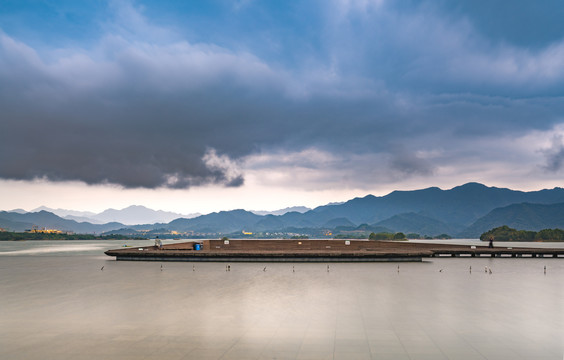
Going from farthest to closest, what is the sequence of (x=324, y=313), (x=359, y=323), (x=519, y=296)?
(x=519, y=296) → (x=324, y=313) → (x=359, y=323)

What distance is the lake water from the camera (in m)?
9.07

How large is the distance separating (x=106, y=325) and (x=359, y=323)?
7930 millimetres

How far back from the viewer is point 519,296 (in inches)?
712

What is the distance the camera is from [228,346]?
9.34m

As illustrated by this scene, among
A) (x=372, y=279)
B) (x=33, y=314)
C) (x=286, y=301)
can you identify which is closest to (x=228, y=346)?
(x=286, y=301)

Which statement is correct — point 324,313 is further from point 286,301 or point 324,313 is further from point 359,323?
point 286,301

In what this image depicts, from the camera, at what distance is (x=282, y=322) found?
470 inches

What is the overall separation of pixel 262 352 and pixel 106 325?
5.73 metres

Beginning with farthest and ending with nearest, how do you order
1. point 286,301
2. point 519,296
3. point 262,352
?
point 519,296, point 286,301, point 262,352

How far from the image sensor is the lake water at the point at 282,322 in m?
9.07

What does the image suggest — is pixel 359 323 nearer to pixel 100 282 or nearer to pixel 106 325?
pixel 106 325

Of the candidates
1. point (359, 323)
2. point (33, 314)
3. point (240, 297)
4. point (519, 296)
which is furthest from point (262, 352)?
point (519, 296)

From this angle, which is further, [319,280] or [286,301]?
[319,280]

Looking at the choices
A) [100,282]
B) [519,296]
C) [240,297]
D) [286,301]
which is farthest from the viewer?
[100,282]
